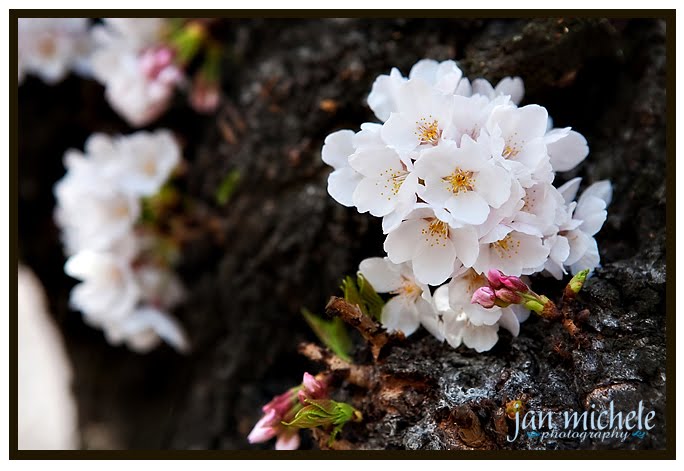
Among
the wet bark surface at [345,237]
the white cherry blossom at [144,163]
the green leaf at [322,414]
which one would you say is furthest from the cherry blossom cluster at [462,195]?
the white cherry blossom at [144,163]

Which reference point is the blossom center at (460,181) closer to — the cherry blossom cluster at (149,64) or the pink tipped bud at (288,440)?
the pink tipped bud at (288,440)

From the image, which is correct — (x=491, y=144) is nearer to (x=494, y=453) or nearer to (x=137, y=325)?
(x=494, y=453)

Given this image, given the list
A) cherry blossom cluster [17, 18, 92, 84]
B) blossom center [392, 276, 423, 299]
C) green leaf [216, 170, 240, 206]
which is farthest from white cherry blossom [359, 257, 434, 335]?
cherry blossom cluster [17, 18, 92, 84]

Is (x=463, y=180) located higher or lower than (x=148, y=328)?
higher

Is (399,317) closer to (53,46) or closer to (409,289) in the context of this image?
(409,289)

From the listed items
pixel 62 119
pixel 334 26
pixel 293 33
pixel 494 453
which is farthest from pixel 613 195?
pixel 62 119

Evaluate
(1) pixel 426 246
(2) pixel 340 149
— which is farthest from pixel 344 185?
(1) pixel 426 246
